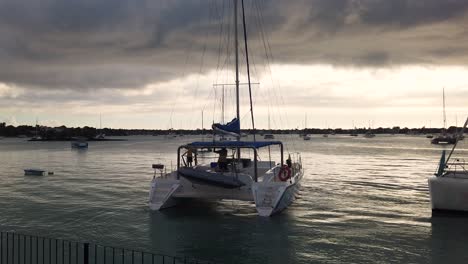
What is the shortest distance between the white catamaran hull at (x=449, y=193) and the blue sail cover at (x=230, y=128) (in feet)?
31.8

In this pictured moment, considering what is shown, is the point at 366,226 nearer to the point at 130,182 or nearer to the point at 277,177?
Answer: the point at 277,177

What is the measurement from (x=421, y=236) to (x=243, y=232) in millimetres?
6734

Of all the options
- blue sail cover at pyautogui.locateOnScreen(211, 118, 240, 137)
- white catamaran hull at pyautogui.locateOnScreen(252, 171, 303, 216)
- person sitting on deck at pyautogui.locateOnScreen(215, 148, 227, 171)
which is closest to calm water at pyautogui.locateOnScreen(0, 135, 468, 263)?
white catamaran hull at pyautogui.locateOnScreen(252, 171, 303, 216)

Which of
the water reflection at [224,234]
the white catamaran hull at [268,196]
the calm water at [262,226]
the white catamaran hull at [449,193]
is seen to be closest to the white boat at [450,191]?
the white catamaran hull at [449,193]

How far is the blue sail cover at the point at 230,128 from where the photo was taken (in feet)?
65.3

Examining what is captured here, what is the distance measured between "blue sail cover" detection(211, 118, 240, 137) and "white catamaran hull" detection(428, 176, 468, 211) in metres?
9.70

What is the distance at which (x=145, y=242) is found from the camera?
45.2ft

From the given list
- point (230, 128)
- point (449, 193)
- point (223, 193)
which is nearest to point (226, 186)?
point (223, 193)

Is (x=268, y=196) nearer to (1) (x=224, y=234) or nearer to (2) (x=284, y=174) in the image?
(2) (x=284, y=174)

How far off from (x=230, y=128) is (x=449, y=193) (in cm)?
1090

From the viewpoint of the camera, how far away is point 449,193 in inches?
707

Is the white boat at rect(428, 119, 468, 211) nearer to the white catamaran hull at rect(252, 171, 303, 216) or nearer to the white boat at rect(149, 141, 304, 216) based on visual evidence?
the white boat at rect(149, 141, 304, 216)

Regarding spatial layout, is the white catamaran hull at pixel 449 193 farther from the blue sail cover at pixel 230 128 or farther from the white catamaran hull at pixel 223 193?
the blue sail cover at pixel 230 128

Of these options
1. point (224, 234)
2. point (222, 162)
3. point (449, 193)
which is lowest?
point (224, 234)
